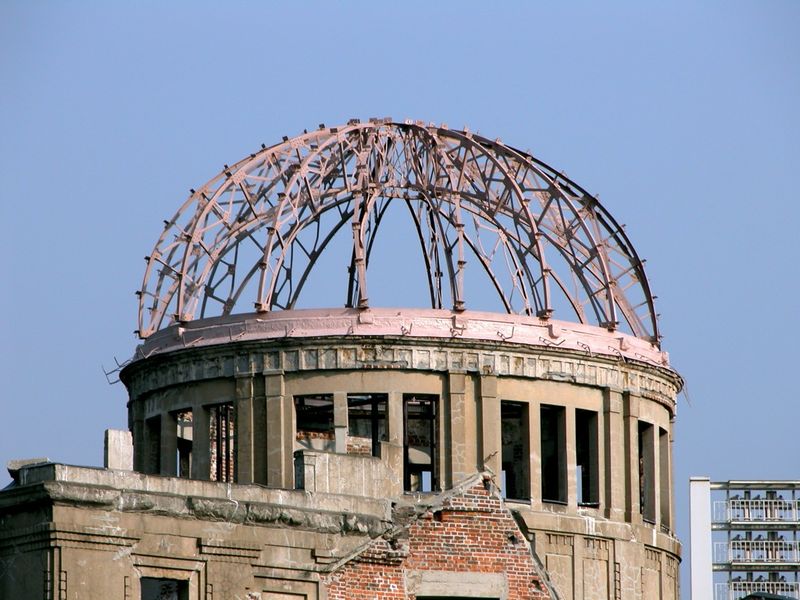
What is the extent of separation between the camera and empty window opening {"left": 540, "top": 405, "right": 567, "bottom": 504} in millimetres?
64562

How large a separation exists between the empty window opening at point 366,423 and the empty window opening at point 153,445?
475cm

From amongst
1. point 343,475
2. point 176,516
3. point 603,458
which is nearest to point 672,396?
point 603,458

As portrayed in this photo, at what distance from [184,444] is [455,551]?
18.8 metres

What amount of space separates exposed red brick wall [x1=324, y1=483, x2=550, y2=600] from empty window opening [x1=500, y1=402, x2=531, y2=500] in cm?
1357

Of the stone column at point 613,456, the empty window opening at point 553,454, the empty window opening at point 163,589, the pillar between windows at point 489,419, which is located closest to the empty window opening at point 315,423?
the pillar between windows at point 489,419

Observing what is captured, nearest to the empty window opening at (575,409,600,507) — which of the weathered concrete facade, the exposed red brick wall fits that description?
the weathered concrete facade

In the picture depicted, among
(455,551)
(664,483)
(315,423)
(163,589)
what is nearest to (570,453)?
(664,483)

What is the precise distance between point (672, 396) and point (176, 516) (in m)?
23.3

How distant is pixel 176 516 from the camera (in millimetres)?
47562

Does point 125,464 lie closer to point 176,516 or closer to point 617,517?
point 176,516

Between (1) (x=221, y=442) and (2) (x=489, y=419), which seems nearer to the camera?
(2) (x=489, y=419)

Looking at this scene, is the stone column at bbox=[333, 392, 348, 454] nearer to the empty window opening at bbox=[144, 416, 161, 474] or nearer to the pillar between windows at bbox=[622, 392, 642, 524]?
the empty window opening at bbox=[144, 416, 161, 474]

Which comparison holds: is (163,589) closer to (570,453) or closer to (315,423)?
(570,453)

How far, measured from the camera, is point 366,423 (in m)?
68.6
